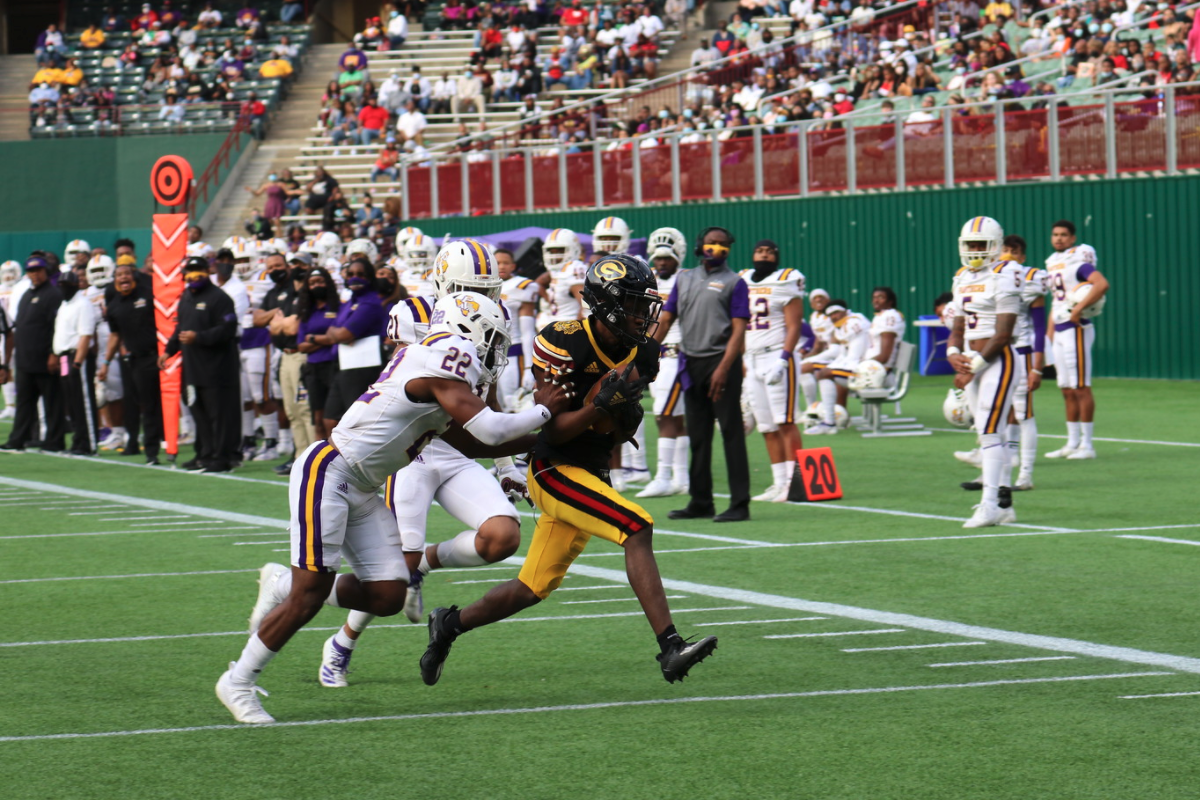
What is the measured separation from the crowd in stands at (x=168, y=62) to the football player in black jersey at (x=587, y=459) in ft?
118

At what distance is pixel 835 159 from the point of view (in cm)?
2720

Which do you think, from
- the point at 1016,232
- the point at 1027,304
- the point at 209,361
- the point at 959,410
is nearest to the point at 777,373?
the point at 1027,304

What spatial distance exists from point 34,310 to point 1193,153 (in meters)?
15.0

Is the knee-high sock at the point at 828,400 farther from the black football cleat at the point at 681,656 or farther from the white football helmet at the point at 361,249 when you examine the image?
the black football cleat at the point at 681,656

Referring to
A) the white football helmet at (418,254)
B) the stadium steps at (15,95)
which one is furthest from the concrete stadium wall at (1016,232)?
the stadium steps at (15,95)

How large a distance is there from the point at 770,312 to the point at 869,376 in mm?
5276

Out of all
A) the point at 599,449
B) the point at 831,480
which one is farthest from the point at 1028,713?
the point at 831,480

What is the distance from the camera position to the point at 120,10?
4834 cm

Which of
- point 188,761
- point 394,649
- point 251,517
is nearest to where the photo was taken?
point 188,761

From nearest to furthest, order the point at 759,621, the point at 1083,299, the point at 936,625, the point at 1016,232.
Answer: the point at 936,625 < the point at 759,621 < the point at 1083,299 < the point at 1016,232

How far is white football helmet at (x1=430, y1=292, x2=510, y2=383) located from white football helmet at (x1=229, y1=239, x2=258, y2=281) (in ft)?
41.0

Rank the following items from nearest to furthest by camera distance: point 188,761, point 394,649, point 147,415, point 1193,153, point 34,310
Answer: point 188,761
point 394,649
point 147,415
point 34,310
point 1193,153

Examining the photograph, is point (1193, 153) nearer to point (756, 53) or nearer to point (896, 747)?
point (756, 53)

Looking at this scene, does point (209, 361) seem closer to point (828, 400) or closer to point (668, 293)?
point (668, 293)
